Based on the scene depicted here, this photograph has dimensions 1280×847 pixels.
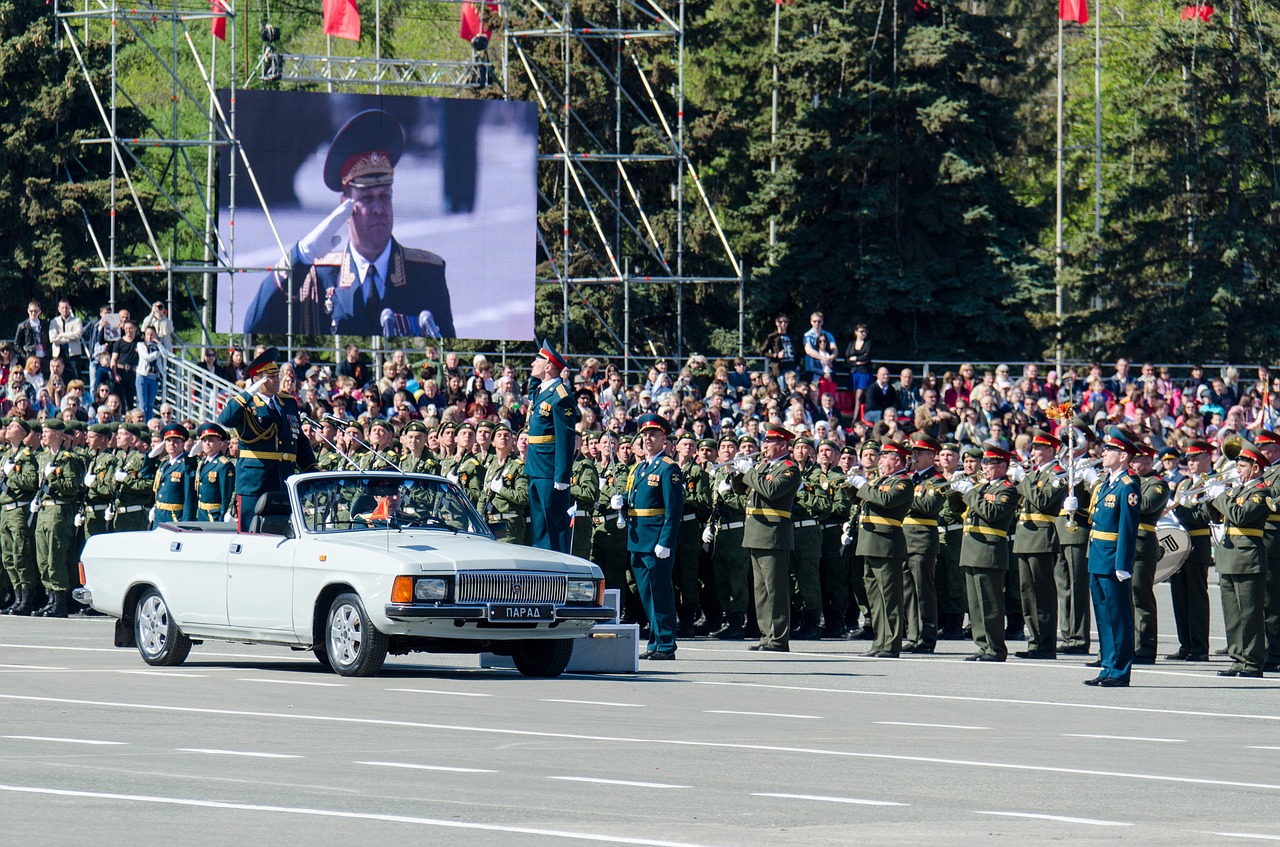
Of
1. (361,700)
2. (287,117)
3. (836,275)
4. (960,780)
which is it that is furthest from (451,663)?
(836,275)

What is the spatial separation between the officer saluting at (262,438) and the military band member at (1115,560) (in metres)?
6.42

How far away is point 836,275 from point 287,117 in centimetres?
1203

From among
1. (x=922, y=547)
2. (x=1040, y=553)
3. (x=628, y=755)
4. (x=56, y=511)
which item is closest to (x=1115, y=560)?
(x=1040, y=553)

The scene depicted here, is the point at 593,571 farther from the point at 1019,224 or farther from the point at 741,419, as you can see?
the point at 1019,224

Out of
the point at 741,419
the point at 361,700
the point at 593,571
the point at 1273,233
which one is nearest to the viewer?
the point at 361,700

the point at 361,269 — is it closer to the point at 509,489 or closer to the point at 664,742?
the point at 509,489

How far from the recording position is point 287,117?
114 feet

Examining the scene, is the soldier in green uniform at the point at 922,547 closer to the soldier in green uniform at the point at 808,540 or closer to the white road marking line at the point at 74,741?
the soldier in green uniform at the point at 808,540

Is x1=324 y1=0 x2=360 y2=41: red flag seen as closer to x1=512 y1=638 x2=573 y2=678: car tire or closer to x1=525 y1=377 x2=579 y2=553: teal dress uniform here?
x1=525 y1=377 x2=579 y2=553: teal dress uniform

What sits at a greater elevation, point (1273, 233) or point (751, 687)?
point (1273, 233)

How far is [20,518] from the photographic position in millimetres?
22453

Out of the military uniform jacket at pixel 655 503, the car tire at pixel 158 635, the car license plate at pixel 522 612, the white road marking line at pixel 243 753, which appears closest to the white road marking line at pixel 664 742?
the white road marking line at pixel 243 753

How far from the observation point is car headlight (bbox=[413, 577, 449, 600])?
553 inches

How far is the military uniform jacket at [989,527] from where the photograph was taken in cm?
1781
